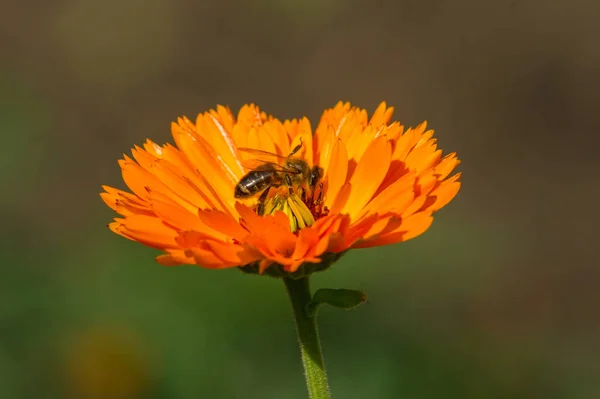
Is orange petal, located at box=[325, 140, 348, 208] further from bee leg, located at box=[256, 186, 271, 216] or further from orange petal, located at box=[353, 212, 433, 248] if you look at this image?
orange petal, located at box=[353, 212, 433, 248]

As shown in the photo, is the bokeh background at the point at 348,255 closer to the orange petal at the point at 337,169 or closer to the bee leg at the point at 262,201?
the bee leg at the point at 262,201

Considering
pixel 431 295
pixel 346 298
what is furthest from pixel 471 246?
pixel 346 298

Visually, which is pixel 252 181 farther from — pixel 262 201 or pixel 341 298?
pixel 341 298

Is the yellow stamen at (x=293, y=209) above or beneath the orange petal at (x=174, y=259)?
above

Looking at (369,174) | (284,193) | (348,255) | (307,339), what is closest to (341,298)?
(307,339)

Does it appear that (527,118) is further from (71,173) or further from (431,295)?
(71,173)

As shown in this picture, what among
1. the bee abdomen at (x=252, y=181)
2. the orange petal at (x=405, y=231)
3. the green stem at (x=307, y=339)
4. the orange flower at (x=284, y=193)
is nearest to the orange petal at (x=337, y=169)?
the orange flower at (x=284, y=193)
